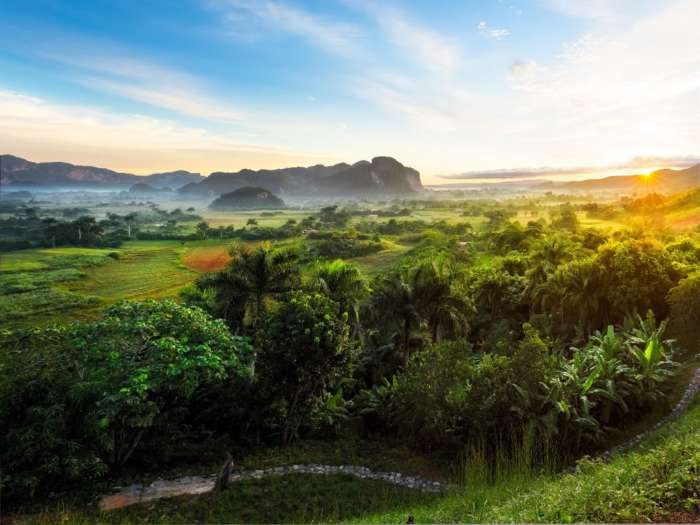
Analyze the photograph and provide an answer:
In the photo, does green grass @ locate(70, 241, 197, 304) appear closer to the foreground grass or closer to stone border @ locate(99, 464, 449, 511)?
stone border @ locate(99, 464, 449, 511)

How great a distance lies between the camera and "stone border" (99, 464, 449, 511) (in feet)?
27.3

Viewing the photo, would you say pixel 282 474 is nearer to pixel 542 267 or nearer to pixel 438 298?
pixel 438 298

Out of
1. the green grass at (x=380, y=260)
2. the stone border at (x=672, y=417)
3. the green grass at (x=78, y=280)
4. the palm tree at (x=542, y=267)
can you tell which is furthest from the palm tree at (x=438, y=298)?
the green grass at (x=380, y=260)

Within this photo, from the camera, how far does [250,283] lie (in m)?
14.3

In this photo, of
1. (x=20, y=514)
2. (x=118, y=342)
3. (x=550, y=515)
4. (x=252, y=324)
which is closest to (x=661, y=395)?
(x=550, y=515)

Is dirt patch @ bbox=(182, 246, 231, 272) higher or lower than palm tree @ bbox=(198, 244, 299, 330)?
lower

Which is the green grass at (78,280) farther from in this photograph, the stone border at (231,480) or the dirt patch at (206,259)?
the stone border at (231,480)

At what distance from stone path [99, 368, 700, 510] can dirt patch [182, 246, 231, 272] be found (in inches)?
1450

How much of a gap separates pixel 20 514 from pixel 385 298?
11.2 m

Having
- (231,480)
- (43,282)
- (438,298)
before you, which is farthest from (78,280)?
(231,480)

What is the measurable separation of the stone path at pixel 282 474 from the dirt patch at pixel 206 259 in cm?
3682

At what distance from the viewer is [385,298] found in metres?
15.5

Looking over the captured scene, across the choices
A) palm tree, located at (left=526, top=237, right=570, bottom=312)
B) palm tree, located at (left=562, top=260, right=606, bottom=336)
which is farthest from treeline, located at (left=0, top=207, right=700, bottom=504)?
palm tree, located at (left=526, top=237, right=570, bottom=312)

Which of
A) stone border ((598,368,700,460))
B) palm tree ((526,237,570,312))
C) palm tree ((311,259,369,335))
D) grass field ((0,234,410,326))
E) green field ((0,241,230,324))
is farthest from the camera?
grass field ((0,234,410,326))
